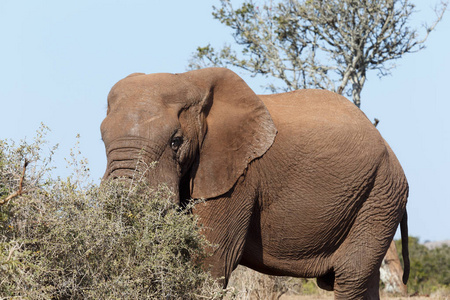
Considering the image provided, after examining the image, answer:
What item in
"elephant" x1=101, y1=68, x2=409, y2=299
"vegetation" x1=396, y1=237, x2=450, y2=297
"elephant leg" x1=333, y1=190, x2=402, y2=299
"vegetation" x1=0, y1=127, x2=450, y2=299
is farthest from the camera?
"vegetation" x1=396, y1=237, x2=450, y2=297

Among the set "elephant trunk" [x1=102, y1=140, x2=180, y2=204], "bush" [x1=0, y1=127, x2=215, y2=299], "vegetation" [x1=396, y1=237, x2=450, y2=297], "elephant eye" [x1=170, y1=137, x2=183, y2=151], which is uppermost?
"vegetation" [x1=396, y1=237, x2=450, y2=297]

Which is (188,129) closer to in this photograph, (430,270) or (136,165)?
(136,165)

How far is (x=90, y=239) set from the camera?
4.86 m

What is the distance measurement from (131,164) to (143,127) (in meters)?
0.32

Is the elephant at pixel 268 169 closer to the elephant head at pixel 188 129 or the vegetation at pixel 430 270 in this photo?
the elephant head at pixel 188 129

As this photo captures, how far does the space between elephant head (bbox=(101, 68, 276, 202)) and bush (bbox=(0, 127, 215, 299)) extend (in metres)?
0.41

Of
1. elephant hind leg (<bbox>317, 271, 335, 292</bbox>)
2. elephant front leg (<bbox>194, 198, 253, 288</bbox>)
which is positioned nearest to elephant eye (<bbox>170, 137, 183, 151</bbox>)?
elephant front leg (<bbox>194, 198, 253, 288</bbox>)

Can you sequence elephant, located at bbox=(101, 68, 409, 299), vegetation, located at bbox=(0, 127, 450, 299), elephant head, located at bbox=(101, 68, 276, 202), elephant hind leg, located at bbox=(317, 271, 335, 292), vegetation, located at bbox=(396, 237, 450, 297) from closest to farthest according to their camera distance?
vegetation, located at bbox=(0, 127, 450, 299) < elephant head, located at bbox=(101, 68, 276, 202) < elephant, located at bbox=(101, 68, 409, 299) < elephant hind leg, located at bbox=(317, 271, 335, 292) < vegetation, located at bbox=(396, 237, 450, 297)

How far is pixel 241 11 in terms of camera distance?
1652 centimetres

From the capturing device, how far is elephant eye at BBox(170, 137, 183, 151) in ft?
19.0

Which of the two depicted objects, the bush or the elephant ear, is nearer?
the bush

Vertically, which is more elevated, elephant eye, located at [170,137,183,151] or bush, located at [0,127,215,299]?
elephant eye, located at [170,137,183,151]

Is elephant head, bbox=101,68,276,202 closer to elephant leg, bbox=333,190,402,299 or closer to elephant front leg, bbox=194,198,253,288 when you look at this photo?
elephant front leg, bbox=194,198,253,288

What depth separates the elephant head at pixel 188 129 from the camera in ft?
18.4
